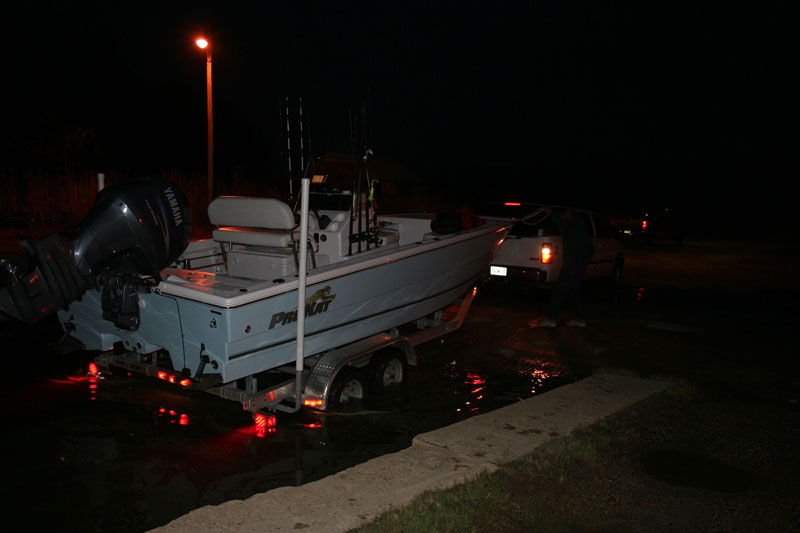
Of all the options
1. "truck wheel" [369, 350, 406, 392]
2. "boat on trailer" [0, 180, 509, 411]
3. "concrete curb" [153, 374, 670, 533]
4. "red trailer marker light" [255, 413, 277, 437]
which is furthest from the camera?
"truck wheel" [369, 350, 406, 392]

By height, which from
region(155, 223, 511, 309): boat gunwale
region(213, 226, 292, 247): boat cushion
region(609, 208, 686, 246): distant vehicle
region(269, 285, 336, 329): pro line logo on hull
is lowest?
region(609, 208, 686, 246): distant vehicle

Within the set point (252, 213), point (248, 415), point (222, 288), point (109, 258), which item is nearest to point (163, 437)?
point (248, 415)

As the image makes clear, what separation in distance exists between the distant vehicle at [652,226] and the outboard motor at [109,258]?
24692 mm

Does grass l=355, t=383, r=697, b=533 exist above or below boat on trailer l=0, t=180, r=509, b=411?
below

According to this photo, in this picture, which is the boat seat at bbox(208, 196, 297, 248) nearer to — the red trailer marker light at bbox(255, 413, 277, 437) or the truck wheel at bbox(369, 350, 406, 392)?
the truck wheel at bbox(369, 350, 406, 392)

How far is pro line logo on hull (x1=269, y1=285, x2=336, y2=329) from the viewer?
5.13 meters

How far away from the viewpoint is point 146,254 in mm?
5336

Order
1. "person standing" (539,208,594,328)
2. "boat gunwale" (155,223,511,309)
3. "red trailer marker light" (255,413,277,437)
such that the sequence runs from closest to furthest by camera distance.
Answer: "boat gunwale" (155,223,511,309)
"red trailer marker light" (255,413,277,437)
"person standing" (539,208,594,328)

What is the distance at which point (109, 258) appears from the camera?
520 cm

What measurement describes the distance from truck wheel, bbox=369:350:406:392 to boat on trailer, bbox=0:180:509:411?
0.18 meters

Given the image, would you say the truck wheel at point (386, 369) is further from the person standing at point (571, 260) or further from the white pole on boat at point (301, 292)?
the person standing at point (571, 260)

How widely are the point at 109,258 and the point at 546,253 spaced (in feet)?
24.7

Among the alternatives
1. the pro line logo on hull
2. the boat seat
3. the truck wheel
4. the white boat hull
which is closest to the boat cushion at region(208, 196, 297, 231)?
the boat seat

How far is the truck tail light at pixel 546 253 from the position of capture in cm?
1087
